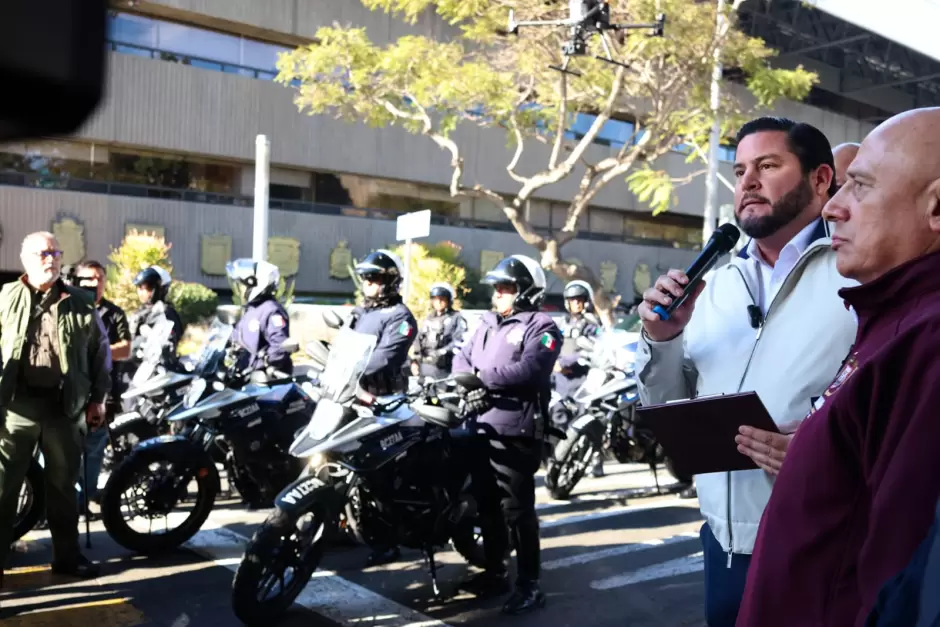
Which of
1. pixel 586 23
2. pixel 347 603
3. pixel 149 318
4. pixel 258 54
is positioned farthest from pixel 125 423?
pixel 258 54

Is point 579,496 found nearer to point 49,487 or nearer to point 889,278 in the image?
point 49,487

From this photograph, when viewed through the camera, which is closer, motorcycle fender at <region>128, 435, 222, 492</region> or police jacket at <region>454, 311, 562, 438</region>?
police jacket at <region>454, 311, 562, 438</region>

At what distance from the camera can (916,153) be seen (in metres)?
1.73

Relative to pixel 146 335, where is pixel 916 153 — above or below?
above

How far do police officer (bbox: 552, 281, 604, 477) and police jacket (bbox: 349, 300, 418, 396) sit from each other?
7.52 ft

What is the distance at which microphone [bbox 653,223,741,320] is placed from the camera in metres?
2.67

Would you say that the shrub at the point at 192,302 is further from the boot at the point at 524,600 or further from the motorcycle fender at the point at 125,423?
the boot at the point at 524,600

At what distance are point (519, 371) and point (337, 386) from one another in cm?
103

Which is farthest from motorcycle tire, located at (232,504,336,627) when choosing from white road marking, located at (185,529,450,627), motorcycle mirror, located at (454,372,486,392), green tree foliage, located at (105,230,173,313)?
green tree foliage, located at (105,230,173,313)

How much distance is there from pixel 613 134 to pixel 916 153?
3047 centimetres

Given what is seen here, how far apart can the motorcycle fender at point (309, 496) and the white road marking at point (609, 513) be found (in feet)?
9.30

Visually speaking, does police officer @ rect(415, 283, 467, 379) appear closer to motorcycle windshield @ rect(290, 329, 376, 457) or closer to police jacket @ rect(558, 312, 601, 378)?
police jacket @ rect(558, 312, 601, 378)

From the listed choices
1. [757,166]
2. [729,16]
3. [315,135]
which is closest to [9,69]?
[757,166]

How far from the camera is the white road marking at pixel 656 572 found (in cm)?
602
